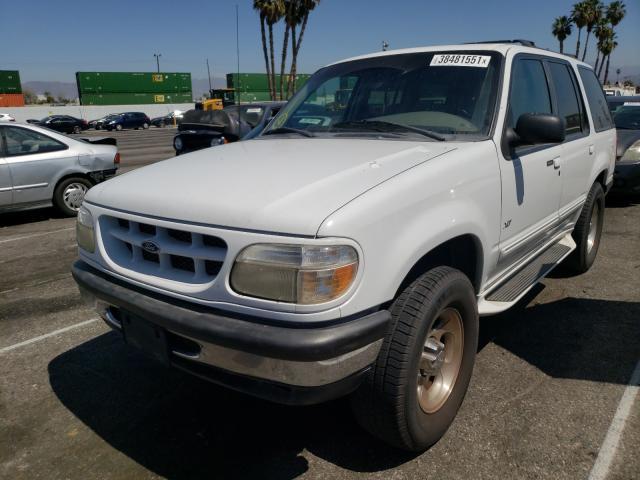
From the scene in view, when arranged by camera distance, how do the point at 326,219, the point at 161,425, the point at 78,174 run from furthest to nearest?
the point at 78,174 < the point at 161,425 < the point at 326,219

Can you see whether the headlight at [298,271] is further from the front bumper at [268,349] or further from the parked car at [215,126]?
the parked car at [215,126]

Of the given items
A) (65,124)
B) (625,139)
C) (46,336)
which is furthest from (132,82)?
(46,336)

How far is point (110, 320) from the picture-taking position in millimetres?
2576

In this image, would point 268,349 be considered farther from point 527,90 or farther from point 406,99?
point 527,90

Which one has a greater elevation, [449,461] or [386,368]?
[386,368]

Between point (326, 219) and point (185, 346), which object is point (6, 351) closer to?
point (185, 346)

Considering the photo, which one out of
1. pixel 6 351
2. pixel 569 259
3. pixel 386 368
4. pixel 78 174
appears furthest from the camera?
pixel 78 174

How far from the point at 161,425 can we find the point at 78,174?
6426 mm

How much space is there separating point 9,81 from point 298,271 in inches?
2622

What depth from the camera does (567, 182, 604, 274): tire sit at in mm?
4652

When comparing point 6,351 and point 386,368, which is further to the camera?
point 6,351

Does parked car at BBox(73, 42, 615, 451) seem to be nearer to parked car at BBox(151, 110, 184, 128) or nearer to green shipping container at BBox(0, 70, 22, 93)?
parked car at BBox(151, 110, 184, 128)

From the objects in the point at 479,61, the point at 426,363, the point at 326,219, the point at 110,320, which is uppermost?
the point at 479,61

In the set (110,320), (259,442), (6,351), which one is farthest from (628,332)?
(6,351)
